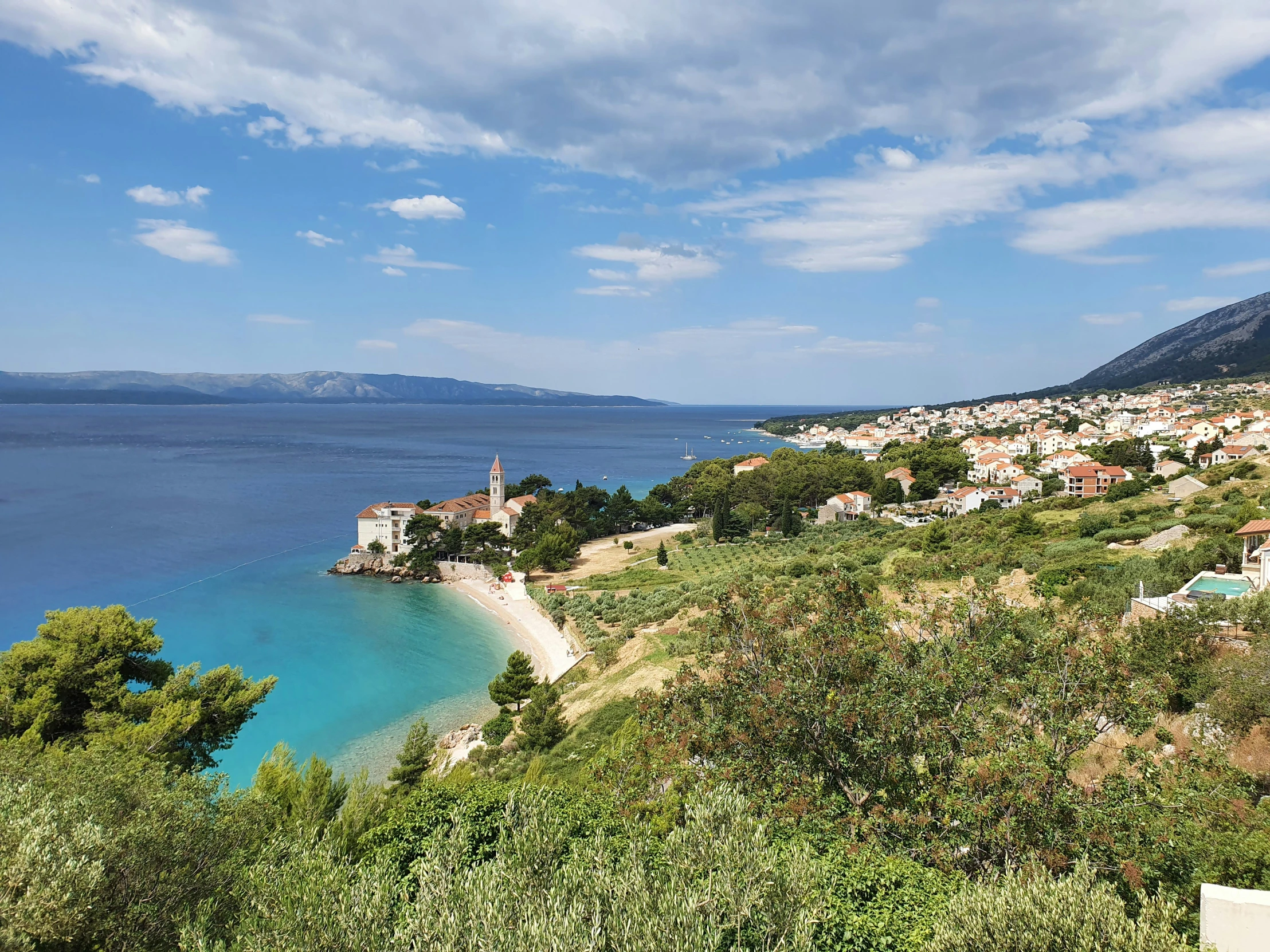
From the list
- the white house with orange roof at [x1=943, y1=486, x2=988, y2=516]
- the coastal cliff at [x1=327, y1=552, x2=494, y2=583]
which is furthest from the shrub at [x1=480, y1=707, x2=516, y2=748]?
the white house with orange roof at [x1=943, y1=486, x2=988, y2=516]

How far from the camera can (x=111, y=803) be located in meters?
7.25

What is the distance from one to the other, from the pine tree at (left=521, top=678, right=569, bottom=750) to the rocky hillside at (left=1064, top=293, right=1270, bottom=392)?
454ft

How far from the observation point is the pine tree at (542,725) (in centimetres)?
1689

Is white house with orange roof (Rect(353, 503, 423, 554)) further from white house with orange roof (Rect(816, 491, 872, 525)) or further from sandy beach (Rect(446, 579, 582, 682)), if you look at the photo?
white house with orange roof (Rect(816, 491, 872, 525))

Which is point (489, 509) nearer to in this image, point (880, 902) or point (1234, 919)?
point (880, 902)

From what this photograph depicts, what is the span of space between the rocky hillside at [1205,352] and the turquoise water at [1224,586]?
127315 mm

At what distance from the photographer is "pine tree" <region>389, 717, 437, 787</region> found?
50.2 ft

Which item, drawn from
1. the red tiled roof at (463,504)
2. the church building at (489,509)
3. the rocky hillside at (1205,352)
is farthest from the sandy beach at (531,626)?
the rocky hillside at (1205,352)

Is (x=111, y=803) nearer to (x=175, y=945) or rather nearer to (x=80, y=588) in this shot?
(x=175, y=945)

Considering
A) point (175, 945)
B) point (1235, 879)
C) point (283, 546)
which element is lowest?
point (283, 546)

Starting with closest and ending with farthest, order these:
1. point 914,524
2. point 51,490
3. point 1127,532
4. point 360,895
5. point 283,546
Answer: point 360,895, point 1127,532, point 914,524, point 283,546, point 51,490

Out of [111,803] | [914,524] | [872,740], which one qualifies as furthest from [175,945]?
[914,524]

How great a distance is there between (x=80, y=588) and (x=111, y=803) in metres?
34.4

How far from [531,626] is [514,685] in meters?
10.1
